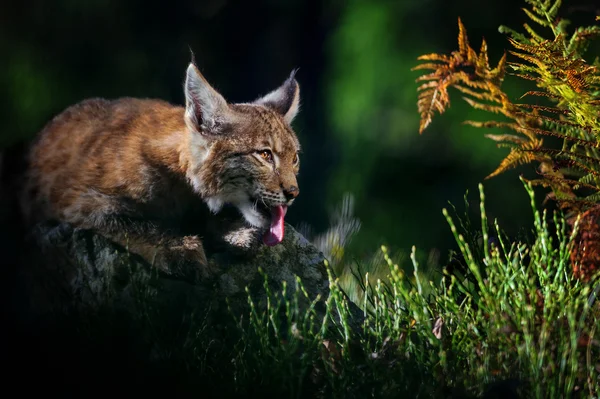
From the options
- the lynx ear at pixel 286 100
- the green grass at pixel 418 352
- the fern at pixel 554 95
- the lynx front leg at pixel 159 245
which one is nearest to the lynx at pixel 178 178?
the lynx front leg at pixel 159 245

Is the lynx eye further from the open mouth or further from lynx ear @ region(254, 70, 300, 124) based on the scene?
lynx ear @ region(254, 70, 300, 124)

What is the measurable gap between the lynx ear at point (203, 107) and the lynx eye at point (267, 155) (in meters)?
0.23

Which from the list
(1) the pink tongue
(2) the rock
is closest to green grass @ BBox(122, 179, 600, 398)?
(2) the rock

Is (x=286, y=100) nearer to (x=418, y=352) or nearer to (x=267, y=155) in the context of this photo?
(x=267, y=155)

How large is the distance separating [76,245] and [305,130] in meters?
3.47

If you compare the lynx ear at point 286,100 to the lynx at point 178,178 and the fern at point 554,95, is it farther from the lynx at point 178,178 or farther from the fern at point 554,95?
the fern at point 554,95

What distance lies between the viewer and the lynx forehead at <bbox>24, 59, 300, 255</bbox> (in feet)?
11.2

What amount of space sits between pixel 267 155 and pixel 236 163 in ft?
0.54

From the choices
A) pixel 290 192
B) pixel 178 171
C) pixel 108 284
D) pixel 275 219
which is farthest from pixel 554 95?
pixel 108 284

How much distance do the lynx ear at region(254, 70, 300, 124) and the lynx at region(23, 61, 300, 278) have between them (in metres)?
0.23

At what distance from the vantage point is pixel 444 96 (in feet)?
13.8

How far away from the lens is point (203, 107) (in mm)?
3441

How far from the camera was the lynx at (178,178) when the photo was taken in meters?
3.36

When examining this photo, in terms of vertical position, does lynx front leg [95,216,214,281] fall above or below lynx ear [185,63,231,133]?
below
